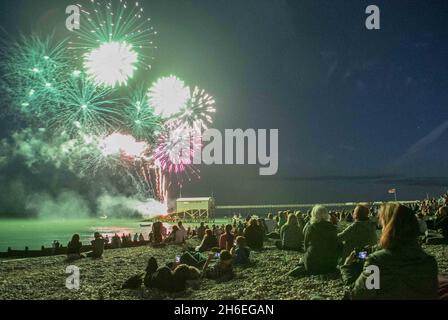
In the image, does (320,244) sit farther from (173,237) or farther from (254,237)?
(173,237)

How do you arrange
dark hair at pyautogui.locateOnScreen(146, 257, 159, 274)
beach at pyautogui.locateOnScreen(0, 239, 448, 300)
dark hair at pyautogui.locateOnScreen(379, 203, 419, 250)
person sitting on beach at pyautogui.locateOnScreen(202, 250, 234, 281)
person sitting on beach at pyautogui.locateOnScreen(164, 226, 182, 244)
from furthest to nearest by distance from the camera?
person sitting on beach at pyautogui.locateOnScreen(164, 226, 182, 244) → person sitting on beach at pyautogui.locateOnScreen(202, 250, 234, 281) → dark hair at pyautogui.locateOnScreen(146, 257, 159, 274) → beach at pyautogui.locateOnScreen(0, 239, 448, 300) → dark hair at pyautogui.locateOnScreen(379, 203, 419, 250)

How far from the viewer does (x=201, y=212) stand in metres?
69.7

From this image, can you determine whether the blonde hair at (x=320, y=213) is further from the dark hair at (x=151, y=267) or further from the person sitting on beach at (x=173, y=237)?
the person sitting on beach at (x=173, y=237)

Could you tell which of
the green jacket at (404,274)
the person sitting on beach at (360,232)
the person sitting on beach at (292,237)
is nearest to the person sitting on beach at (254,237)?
the person sitting on beach at (292,237)

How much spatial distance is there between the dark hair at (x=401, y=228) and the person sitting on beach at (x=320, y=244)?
4100 millimetres

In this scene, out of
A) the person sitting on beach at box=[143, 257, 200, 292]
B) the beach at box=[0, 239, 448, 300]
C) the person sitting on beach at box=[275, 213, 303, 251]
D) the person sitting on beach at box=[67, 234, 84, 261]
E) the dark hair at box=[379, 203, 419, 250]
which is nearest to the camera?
the dark hair at box=[379, 203, 419, 250]

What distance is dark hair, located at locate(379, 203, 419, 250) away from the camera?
4170 mm

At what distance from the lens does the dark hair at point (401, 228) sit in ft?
13.7

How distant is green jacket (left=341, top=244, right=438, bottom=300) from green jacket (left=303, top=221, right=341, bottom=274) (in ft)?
13.4

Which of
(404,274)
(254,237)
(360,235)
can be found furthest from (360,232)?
(254,237)

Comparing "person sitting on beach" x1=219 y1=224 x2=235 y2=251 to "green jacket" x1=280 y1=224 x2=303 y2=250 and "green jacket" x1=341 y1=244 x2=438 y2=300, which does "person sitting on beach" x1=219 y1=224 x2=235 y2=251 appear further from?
"green jacket" x1=341 y1=244 x2=438 y2=300

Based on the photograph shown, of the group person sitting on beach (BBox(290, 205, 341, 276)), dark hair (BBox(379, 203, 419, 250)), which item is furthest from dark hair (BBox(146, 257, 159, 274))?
dark hair (BBox(379, 203, 419, 250))

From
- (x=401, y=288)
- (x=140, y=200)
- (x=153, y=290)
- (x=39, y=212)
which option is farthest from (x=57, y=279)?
(x=39, y=212)

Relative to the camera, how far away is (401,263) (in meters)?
4.19
